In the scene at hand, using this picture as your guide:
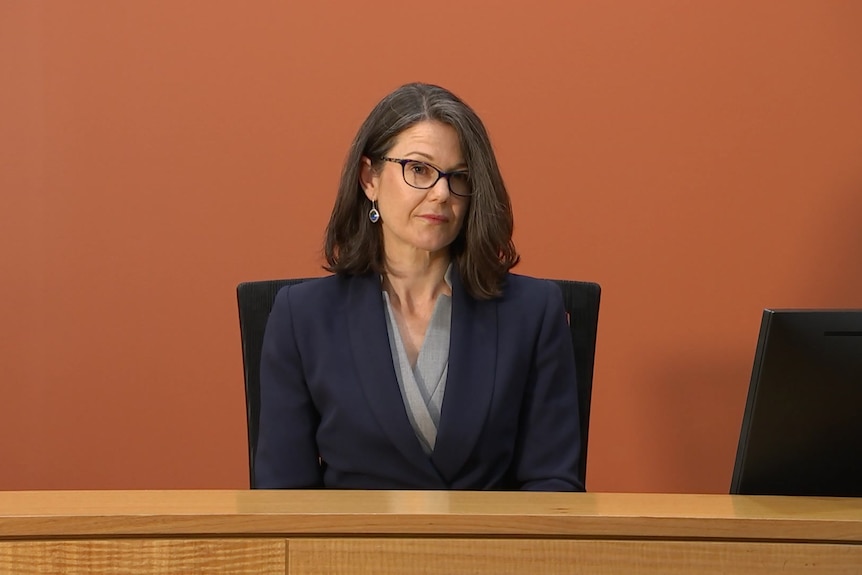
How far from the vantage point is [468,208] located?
5.68ft

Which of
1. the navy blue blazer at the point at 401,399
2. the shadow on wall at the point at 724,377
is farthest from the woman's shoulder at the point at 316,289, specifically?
the shadow on wall at the point at 724,377

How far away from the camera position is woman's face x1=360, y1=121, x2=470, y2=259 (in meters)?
1.67

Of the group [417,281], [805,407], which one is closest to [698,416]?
[417,281]

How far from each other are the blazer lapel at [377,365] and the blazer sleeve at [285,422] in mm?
100

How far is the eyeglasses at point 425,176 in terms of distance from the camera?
168 centimetres

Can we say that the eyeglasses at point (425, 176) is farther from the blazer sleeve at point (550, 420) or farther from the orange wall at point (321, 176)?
Result: the orange wall at point (321, 176)

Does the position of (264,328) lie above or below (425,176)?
below

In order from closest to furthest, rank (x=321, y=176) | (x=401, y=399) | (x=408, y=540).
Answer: (x=408, y=540) → (x=401, y=399) → (x=321, y=176)

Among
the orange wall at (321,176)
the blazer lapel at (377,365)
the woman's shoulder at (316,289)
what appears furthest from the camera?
the orange wall at (321,176)

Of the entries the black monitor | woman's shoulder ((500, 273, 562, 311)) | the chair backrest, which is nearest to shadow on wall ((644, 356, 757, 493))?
the chair backrest

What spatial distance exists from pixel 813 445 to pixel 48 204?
5.69 feet

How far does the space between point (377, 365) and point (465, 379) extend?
0.13 m

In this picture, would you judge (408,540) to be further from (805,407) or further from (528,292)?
(528,292)

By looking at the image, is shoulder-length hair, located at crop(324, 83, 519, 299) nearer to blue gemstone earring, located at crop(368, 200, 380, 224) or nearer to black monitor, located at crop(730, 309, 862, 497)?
blue gemstone earring, located at crop(368, 200, 380, 224)
